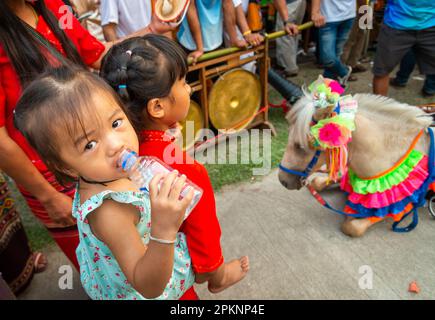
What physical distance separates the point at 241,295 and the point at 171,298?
3.05ft

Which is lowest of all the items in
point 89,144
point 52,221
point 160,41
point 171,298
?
point 171,298

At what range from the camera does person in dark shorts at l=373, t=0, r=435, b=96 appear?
10.5ft

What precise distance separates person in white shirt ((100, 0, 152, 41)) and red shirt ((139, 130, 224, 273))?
6.72 feet

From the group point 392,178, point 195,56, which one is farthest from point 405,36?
point 195,56

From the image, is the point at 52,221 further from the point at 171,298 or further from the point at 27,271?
the point at 27,271

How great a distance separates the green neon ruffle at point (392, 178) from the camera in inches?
80.1

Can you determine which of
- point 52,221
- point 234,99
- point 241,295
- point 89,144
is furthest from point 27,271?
point 234,99

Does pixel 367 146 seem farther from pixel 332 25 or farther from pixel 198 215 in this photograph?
pixel 332 25

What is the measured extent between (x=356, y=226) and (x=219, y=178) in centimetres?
134

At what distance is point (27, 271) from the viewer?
2.19 metres

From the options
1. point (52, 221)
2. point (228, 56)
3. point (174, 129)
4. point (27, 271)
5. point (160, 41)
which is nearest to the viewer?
point (160, 41)

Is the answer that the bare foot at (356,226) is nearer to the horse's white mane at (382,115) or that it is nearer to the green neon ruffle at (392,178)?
the green neon ruffle at (392,178)

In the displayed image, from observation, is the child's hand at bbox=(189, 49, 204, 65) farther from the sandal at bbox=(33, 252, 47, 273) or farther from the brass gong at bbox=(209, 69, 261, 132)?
the sandal at bbox=(33, 252, 47, 273)

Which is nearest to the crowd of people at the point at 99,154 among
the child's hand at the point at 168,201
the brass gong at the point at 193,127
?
the child's hand at the point at 168,201
